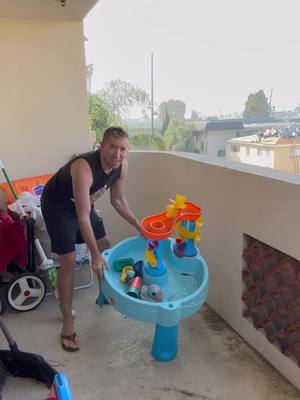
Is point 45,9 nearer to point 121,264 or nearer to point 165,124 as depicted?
point 165,124

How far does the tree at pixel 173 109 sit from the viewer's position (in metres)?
3.54

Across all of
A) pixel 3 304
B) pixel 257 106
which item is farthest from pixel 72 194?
pixel 257 106

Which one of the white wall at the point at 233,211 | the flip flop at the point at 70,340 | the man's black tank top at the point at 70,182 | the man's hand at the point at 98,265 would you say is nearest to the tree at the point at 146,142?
the white wall at the point at 233,211

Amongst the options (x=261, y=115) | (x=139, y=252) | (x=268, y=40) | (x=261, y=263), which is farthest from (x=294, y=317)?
(x=268, y=40)

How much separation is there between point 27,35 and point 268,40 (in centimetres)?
235

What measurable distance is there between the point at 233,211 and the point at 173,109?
1.93m

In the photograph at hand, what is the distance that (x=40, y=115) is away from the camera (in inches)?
113

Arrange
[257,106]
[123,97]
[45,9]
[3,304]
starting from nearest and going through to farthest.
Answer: [3,304] < [45,9] < [257,106] < [123,97]

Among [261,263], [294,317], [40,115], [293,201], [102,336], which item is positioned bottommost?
[102,336]

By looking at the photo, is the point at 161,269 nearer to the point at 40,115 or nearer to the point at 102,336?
the point at 102,336

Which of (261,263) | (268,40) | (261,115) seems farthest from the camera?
(268,40)

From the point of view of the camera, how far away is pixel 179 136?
3.31m

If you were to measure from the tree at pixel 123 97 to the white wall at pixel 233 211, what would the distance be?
106 centimetres

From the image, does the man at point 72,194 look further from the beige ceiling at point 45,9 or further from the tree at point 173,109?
the tree at point 173,109
